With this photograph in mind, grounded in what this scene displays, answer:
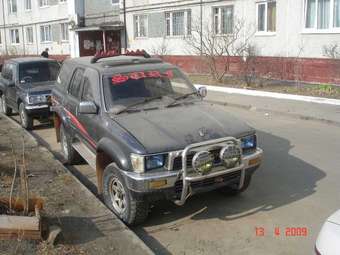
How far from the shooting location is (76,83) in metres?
7.42

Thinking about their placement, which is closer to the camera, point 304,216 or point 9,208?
point 9,208

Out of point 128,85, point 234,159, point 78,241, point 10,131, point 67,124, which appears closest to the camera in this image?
point 78,241

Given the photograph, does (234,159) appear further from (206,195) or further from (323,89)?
(323,89)

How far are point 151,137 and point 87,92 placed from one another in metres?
1.91

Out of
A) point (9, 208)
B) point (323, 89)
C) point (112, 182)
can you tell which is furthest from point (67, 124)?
point (323, 89)

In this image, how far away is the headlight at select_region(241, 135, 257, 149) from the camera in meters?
5.68

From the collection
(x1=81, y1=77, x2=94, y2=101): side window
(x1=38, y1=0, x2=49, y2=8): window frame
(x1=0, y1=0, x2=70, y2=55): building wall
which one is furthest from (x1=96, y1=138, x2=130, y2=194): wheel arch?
(x1=38, y1=0, x2=49, y2=8): window frame

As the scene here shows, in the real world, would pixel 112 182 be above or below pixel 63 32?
below

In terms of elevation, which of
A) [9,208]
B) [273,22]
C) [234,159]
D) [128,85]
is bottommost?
[9,208]

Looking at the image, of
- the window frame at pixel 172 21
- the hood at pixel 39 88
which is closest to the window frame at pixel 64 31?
the window frame at pixel 172 21

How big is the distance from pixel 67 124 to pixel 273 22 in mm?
14209

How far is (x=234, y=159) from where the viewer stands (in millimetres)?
5395

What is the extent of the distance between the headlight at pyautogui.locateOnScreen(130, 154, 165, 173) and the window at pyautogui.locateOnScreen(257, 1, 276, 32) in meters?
16.1

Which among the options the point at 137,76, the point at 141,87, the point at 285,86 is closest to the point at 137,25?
the point at 285,86
